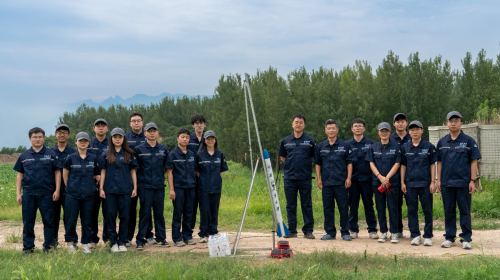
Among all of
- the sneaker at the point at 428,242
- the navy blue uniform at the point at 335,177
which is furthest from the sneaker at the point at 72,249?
the sneaker at the point at 428,242

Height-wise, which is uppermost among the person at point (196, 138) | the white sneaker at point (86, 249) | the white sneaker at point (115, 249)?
the person at point (196, 138)

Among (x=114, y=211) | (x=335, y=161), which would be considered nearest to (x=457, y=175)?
(x=335, y=161)

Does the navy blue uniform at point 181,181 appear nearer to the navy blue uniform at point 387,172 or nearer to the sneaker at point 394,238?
the navy blue uniform at point 387,172

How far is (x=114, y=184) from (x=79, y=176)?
Result: 1.64 feet

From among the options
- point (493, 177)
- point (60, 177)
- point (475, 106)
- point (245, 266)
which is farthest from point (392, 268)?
point (475, 106)

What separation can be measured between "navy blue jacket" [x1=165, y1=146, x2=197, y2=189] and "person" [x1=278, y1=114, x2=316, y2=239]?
1579mm

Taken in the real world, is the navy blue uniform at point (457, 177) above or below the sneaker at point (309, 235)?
above

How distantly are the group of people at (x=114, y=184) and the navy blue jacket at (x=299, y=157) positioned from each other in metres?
1.13

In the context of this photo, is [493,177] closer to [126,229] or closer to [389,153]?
[389,153]

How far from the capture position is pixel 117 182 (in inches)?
253

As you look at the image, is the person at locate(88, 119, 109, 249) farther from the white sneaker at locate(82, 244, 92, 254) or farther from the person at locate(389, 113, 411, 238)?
the person at locate(389, 113, 411, 238)

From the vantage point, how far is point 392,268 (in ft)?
17.1

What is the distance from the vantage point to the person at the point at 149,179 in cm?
677

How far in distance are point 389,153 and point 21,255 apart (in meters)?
5.61
